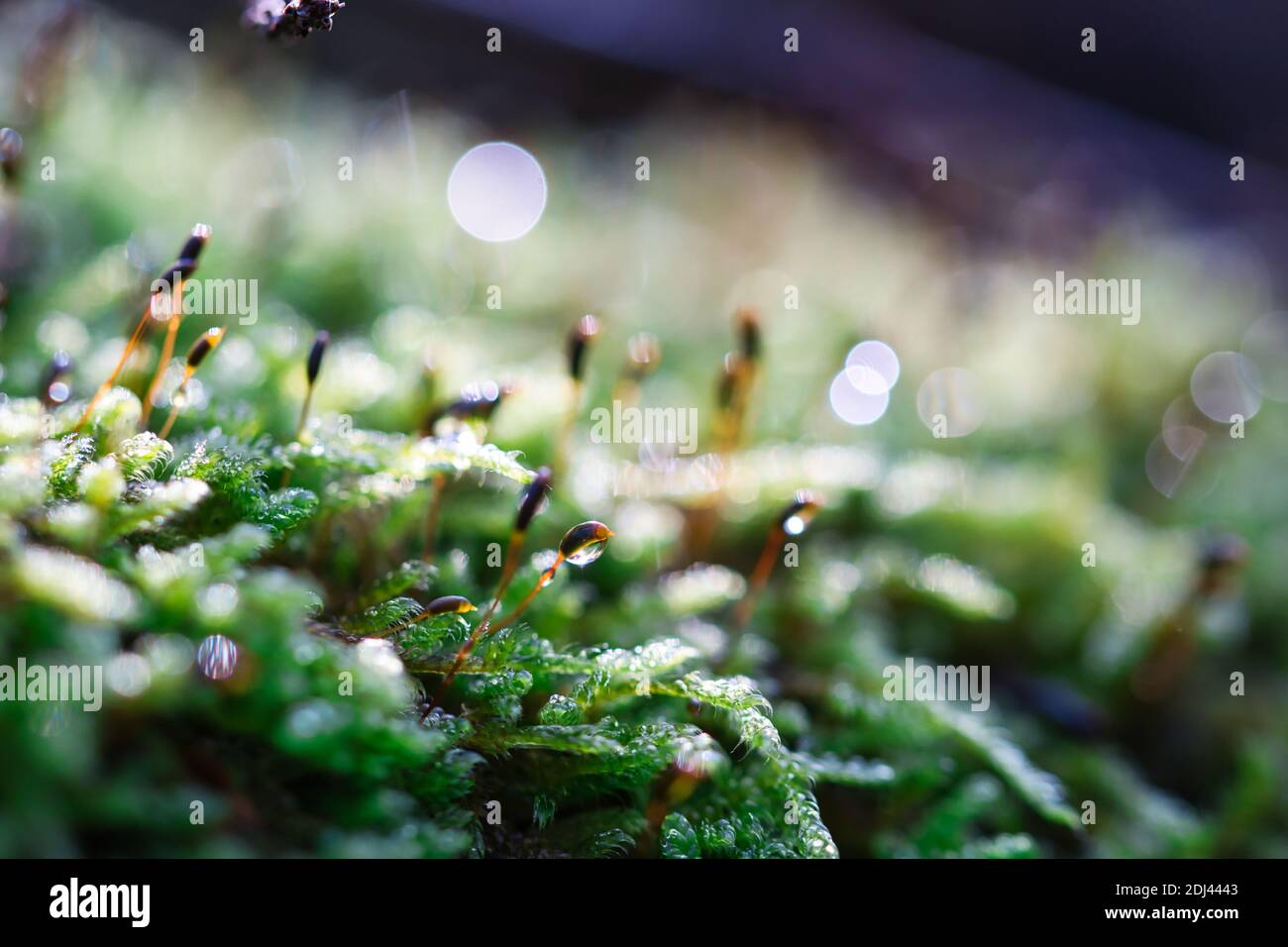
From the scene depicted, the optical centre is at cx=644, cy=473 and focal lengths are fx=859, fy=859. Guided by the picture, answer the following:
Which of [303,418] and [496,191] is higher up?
[496,191]

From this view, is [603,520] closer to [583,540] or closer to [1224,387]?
[583,540]

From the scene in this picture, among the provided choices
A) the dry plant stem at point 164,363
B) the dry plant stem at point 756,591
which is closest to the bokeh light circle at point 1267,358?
the dry plant stem at point 756,591

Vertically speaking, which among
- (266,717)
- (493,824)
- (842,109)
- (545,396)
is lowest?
(493,824)

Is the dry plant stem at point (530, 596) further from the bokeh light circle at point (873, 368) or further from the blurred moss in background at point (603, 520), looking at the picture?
the bokeh light circle at point (873, 368)

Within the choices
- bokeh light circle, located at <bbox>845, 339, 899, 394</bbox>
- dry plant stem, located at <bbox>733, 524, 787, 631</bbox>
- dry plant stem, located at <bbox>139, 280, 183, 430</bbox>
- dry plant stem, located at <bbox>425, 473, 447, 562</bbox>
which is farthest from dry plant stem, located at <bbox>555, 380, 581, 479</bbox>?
bokeh light circle, located at <bbox>845, 339, 899, 394</bbox>

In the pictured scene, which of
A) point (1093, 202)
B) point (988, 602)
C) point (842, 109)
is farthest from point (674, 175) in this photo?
point (988, 602)

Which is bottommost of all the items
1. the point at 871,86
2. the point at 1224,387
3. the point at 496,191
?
the point at 1224,387

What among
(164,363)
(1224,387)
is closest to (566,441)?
(164,363)
